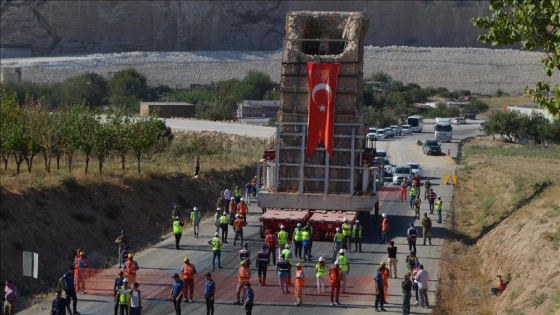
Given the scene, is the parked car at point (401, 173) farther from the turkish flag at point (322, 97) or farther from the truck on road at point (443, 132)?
the truck on road at point (443, 132)

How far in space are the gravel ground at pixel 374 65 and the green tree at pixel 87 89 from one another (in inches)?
313

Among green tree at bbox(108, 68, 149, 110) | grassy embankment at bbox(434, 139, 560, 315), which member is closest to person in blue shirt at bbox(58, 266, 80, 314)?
grassy embankment at bbox(434, 139, 560, 315)

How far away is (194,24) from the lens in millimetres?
148000

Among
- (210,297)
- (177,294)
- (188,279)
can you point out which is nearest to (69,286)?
(177,294)

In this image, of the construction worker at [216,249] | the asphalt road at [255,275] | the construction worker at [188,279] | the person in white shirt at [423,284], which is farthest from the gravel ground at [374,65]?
the person in white shirt at [423,284]

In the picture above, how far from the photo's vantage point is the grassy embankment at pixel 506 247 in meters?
26.0

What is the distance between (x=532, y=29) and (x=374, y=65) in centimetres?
11951

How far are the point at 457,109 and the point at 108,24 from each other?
163 feet

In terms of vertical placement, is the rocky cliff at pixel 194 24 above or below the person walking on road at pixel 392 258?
above

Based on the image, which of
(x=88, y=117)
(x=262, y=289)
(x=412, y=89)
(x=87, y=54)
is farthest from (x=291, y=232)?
(x=87, y=54)

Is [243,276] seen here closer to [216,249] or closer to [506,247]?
[216,249]

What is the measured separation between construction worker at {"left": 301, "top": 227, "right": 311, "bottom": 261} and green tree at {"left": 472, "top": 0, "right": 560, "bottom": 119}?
40.0ft

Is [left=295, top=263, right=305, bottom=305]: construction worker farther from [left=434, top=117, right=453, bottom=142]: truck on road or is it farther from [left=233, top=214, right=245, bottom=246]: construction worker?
[left=434, top=117, right=453, bottom=142]: truck on road

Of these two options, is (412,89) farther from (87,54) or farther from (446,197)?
(446,197)
